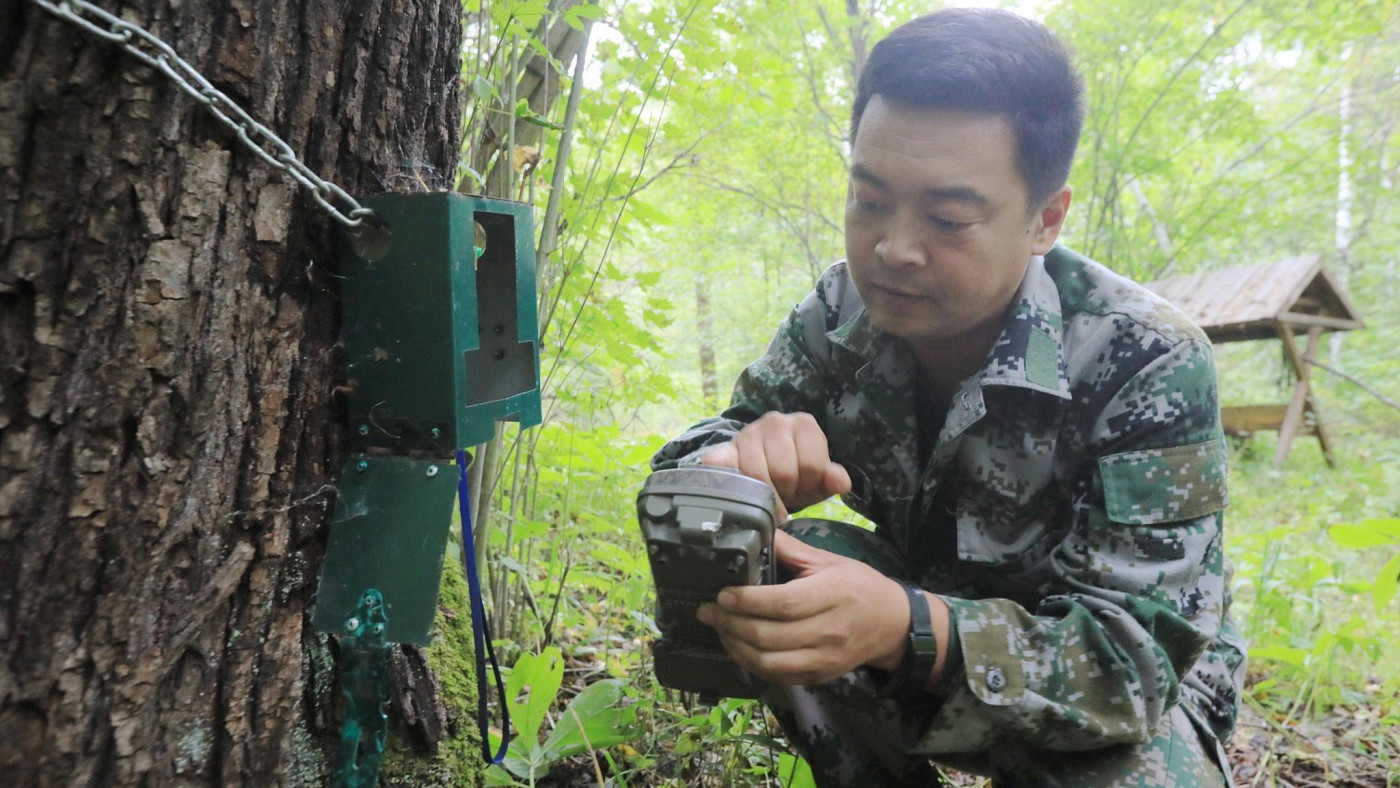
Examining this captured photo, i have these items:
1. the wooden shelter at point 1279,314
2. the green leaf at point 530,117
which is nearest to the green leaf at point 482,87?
the green leaf at point 530,117

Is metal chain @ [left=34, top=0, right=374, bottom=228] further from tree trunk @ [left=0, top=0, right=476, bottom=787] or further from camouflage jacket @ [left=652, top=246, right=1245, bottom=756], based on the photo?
camouflage jacket @ [left=652, top=246, right=1245, bottom=756]

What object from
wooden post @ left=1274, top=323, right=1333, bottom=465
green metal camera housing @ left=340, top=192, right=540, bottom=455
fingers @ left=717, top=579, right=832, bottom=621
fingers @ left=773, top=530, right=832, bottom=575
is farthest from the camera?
wooden post @ left=1274, top=323, right=1333, bottom=465

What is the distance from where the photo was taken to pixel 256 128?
2.82 feet

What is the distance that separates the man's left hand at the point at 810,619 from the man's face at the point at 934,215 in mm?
559

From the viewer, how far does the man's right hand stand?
1387 mm

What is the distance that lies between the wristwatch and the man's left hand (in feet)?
0.05

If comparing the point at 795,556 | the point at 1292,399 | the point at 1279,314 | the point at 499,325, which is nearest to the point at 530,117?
the point at 499,325

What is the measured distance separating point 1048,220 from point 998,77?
33 cm

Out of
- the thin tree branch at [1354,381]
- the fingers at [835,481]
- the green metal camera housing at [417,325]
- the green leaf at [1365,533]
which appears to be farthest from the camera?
the thin tree branch at [1354,381]

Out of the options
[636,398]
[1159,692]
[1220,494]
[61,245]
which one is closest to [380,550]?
[61,245]

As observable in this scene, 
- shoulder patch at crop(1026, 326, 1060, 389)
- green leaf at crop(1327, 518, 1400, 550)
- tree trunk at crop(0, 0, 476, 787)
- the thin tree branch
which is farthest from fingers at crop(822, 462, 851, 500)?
the thin tree branch

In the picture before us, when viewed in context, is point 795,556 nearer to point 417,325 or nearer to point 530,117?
point 417,325

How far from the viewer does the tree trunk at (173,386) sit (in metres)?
0.79

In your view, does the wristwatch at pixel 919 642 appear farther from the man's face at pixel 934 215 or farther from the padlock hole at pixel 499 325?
the padlock hole at pixel 499 325
